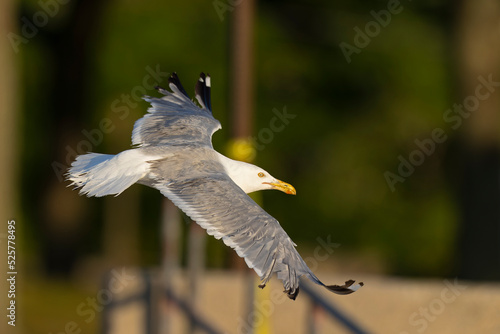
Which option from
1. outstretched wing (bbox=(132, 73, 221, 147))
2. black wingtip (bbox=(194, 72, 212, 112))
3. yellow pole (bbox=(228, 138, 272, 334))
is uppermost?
black wingtip (bbox=(194, 72, 212, 112))

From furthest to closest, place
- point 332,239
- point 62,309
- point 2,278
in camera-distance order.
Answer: point 332,239
point 62,309
point 2,278

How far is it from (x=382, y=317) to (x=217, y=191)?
5.59ft

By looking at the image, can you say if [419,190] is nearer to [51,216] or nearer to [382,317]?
[51,216]

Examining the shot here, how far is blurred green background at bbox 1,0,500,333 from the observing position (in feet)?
45.1

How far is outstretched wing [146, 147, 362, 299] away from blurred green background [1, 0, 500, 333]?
9389 mm

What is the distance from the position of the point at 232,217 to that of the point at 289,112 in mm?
11387

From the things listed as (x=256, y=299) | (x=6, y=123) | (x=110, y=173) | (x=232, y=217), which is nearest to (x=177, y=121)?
(x=110, y=173)

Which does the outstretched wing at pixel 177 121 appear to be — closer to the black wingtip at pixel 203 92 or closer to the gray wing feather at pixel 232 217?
the black wingtip at pixel 203 92

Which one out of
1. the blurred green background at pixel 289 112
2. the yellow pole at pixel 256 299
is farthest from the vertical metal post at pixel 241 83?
the blurred green background at pixel 289 112

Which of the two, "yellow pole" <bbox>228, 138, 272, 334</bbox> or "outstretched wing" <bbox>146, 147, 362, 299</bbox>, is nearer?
"outstretched wing" <bbox>146, 147, 362, 299</bbox>

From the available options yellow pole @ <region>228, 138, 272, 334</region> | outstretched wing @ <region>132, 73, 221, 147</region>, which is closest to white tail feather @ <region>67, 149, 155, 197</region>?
outstretched wing @ <region>132, 73, 221, 147</region>

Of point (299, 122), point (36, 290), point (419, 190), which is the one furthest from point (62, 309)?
point (419, 190)

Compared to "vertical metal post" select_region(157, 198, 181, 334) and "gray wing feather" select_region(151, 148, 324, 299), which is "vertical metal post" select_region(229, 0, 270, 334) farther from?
"gray wing feather" select_region(151, 148, 324, 299)

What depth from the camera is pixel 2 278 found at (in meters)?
7.03
